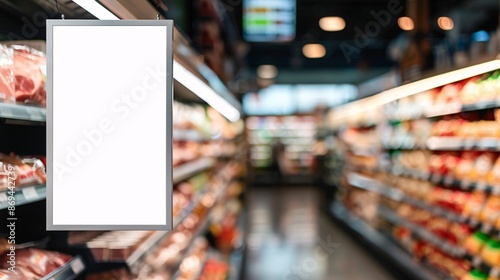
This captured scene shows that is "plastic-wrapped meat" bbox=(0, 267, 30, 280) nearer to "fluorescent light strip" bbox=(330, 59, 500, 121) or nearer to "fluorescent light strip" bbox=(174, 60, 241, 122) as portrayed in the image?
"fluorescent light strip" bbox=(174, 60, 241, 122)

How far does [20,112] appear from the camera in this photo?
1900mm

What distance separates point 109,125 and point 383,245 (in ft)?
21.4

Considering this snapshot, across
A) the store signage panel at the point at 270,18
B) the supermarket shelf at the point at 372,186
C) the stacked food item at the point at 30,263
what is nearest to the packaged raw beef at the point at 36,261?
the stacked food item at the point at 30,263

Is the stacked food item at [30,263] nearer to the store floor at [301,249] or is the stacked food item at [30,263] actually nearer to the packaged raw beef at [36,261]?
the packaged raw beef at [36,261]

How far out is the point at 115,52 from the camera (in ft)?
6.18

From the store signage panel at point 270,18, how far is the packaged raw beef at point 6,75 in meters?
Result: 7.12

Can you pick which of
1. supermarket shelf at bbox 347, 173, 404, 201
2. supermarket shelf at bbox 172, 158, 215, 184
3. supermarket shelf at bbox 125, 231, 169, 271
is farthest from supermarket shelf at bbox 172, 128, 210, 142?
supermarket shelf at bbox 347, 173, 404, 201

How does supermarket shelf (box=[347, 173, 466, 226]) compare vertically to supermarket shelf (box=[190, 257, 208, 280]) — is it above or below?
above

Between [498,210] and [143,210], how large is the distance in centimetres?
350

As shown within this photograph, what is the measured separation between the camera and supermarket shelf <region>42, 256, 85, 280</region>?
201cm

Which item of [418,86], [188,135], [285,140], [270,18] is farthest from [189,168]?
[285,140]

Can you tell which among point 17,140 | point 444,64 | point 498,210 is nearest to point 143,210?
point 17,140

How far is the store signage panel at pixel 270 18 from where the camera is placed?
8.91m

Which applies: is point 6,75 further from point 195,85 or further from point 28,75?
point 195,85
